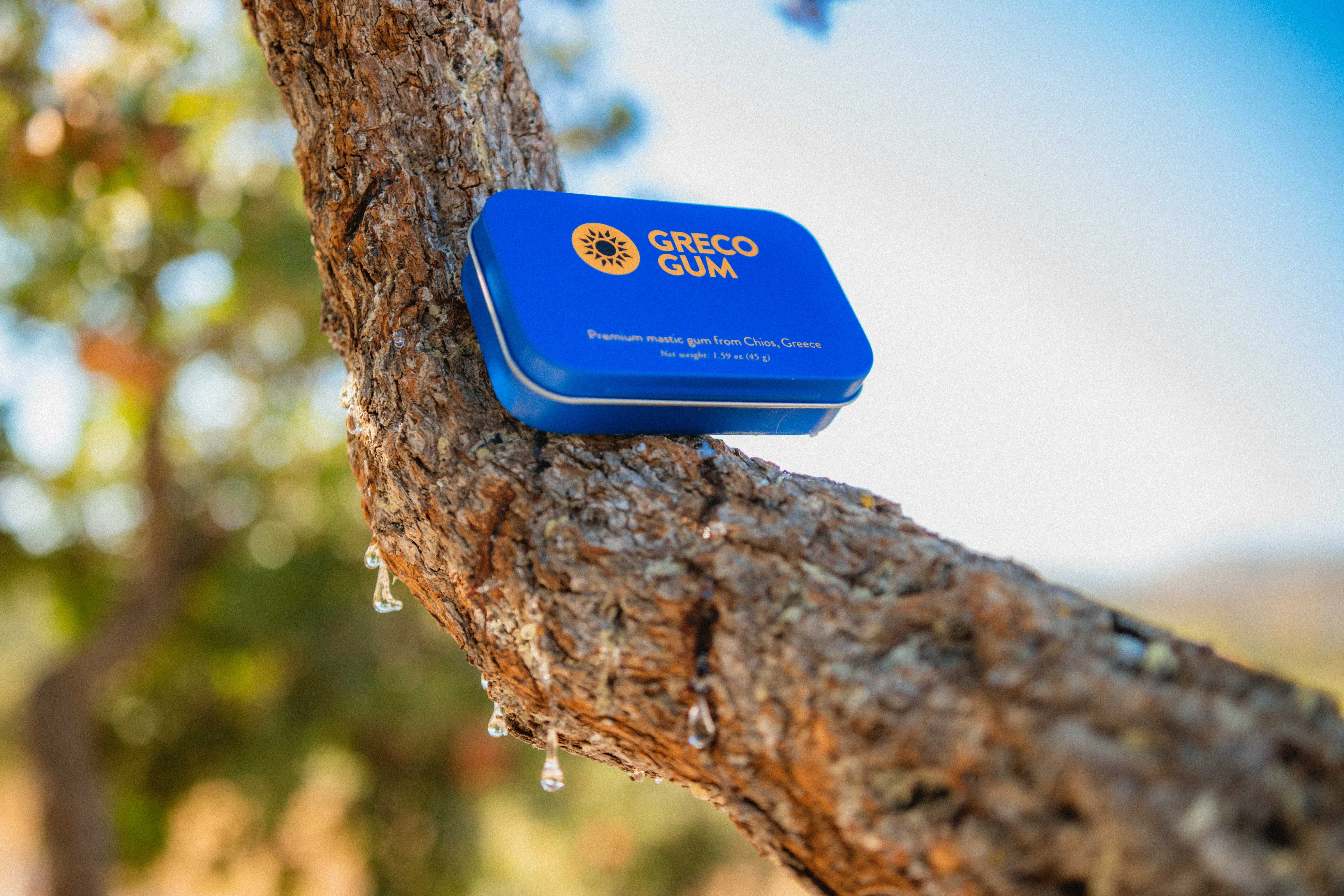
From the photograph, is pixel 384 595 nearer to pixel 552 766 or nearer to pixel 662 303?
pixel 552 766

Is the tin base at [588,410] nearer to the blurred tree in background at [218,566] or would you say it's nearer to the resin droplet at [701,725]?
the resin droplet at [701,725]

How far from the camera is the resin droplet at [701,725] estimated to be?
62 centimetres

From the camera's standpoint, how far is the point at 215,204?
3.75 m

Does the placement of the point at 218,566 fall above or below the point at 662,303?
below

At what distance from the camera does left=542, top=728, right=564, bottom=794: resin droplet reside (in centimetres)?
78

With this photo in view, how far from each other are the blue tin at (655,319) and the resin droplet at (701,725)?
31 centimetres

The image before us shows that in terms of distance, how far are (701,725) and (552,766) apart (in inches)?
10.8

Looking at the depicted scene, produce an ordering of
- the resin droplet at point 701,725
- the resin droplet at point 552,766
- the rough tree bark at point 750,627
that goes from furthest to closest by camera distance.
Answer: the resin droplet at point 552,766
the resin droplet at point 701,725
the rough tree bark at point 750,627

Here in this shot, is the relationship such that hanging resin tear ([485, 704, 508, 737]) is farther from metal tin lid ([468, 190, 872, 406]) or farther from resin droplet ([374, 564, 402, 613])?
metal tin lid ([468, 190, 872, 406])

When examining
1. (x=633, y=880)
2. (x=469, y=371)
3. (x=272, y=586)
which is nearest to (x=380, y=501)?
(x=469, y=371)

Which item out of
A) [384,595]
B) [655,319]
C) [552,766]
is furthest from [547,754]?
[655,319]

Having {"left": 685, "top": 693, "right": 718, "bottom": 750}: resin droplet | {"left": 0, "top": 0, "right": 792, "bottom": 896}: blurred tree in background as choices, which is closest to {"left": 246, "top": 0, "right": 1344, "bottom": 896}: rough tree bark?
{"left": 685, "top": 693, "right": 718, "bottom": 750}: resin droplet

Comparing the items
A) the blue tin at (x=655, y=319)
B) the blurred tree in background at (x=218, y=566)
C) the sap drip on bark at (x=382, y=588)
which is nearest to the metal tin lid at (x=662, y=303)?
the blue tin at (x=655, y=319)

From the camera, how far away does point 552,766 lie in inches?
33.1
